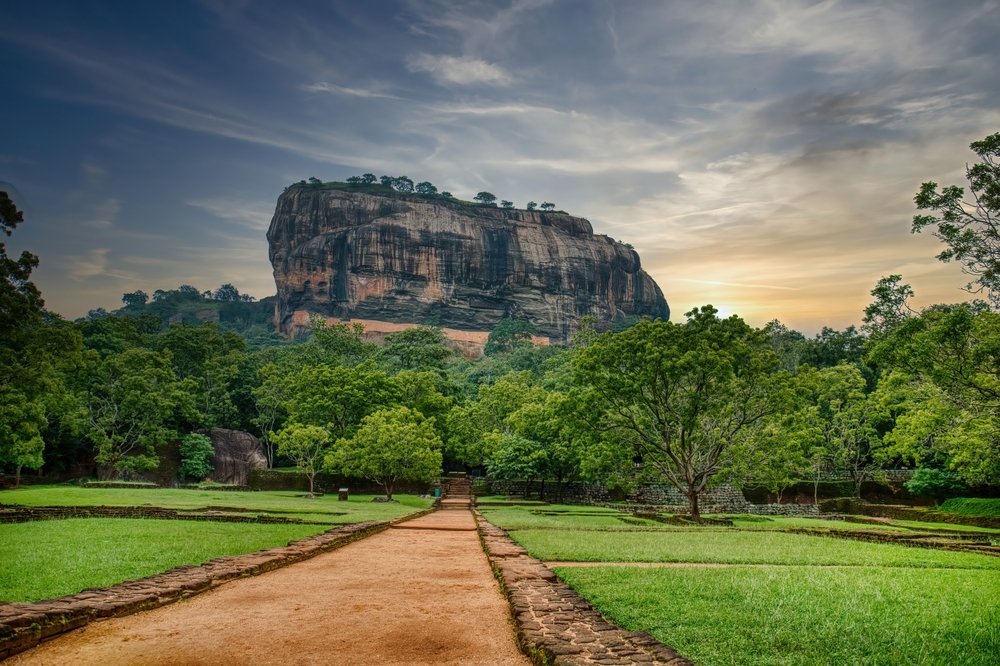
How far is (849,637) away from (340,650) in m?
4.05

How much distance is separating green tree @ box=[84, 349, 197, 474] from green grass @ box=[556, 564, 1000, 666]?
1463 inches

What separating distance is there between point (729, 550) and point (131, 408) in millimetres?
38644

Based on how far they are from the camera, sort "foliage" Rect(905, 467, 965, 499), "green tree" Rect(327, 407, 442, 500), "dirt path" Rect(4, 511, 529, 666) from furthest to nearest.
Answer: "foliage" Rect(905, 467, 965, 499)
"green tree" Rect(327, 407, 442, 500)
"dirt path" Rect(4, 511, 529, 666)

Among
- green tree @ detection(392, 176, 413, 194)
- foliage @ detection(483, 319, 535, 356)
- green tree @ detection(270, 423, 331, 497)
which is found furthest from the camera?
green tree @ detection(392, 176, 413, 194)

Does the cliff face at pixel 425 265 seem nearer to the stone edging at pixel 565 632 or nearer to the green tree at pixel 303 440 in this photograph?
the green tree at pixel 303 440

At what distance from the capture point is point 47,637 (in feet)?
16.2

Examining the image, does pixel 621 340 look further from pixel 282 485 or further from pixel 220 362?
pixel 220 362

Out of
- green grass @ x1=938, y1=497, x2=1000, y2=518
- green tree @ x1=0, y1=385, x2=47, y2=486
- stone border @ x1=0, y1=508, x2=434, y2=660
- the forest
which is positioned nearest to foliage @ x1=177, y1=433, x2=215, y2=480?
the forest

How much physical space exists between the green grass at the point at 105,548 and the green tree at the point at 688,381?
11.4m

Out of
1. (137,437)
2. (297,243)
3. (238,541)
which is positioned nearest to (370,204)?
(297,243)

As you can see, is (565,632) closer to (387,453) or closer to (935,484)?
(387,453)

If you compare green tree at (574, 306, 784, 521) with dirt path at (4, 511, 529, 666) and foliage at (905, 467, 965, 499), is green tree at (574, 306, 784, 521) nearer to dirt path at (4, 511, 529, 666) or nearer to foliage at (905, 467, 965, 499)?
dirt path at (4, 511, 529, 666)

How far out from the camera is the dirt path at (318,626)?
4.55 meters

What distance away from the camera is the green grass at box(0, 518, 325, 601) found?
23.2 feet
